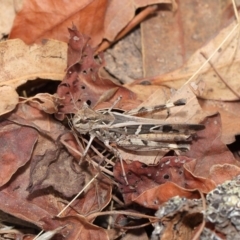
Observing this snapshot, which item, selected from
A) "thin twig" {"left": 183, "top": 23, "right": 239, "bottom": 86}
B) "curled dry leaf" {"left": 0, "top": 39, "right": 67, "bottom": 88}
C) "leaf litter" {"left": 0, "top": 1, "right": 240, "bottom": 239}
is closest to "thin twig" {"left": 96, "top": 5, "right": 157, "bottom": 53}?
"leaf litter" {"left": 0, "top": 1, "right": 240, "bottom": 239}

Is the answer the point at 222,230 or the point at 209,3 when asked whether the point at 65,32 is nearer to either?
the point at 209,3

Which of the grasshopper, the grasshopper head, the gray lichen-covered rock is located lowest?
the gray lichen-covered rock

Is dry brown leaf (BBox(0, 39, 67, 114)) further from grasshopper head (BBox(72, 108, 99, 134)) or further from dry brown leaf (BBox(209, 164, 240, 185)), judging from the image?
dry brown leaf (BBox(209, 164, 240, 185))

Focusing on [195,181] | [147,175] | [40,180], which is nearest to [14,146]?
[40,180]

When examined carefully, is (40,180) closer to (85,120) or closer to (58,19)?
(85,120)

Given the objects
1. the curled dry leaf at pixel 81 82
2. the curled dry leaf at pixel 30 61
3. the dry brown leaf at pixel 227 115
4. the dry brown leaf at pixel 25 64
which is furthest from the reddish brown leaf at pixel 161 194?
the curled dry leaf at pixel 30 61

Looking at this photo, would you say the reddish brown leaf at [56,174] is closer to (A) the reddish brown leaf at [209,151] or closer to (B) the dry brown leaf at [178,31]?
(A) the reddish brown leaf at [209,151]
